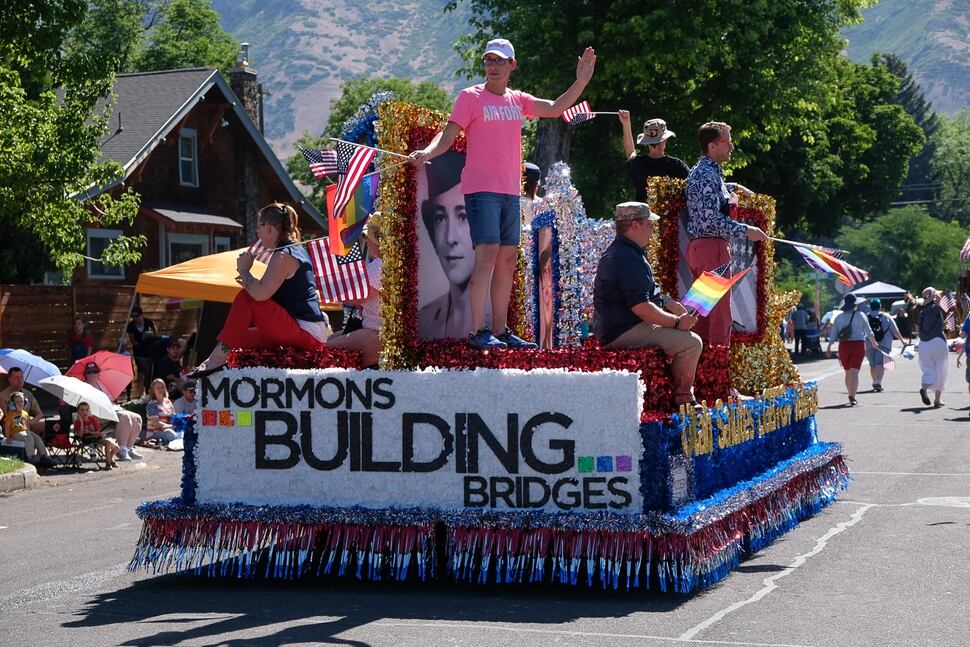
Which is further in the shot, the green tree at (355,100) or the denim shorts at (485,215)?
the green tree at (355,100)

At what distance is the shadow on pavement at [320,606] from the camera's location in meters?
7.19

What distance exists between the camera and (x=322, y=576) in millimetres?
8781

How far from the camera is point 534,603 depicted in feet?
25.8

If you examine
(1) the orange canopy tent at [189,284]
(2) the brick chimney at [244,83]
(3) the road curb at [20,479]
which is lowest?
(3) the road curb at [20,479]

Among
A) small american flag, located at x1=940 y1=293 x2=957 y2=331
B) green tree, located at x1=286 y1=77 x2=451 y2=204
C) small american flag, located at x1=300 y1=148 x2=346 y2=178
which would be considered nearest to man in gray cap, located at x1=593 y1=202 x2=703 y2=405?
small american flag, located at x1=300 y1=148 x2=346 y2=178

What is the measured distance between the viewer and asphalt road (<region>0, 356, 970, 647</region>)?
22.9 ft

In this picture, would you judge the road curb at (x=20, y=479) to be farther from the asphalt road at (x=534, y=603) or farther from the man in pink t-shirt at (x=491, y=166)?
the man in pink t-shirt at (x=491, y=166)

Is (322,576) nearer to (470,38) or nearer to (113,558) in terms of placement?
(113,558)

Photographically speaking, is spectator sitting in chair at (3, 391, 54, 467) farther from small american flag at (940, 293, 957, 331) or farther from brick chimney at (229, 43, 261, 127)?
brick chimney at (229, 43, 261, 127)

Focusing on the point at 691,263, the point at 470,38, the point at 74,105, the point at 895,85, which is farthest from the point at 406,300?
the point at 895,85

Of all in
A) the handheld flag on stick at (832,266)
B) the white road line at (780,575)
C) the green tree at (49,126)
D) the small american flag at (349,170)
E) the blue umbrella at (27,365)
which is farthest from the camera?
the green tree at (49,126)

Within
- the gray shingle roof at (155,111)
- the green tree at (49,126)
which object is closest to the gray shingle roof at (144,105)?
the gray shingle roof at (155,111)

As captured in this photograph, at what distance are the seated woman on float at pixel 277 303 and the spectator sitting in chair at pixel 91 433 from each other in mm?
8169

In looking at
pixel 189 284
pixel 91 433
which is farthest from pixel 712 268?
pixel 189 284
